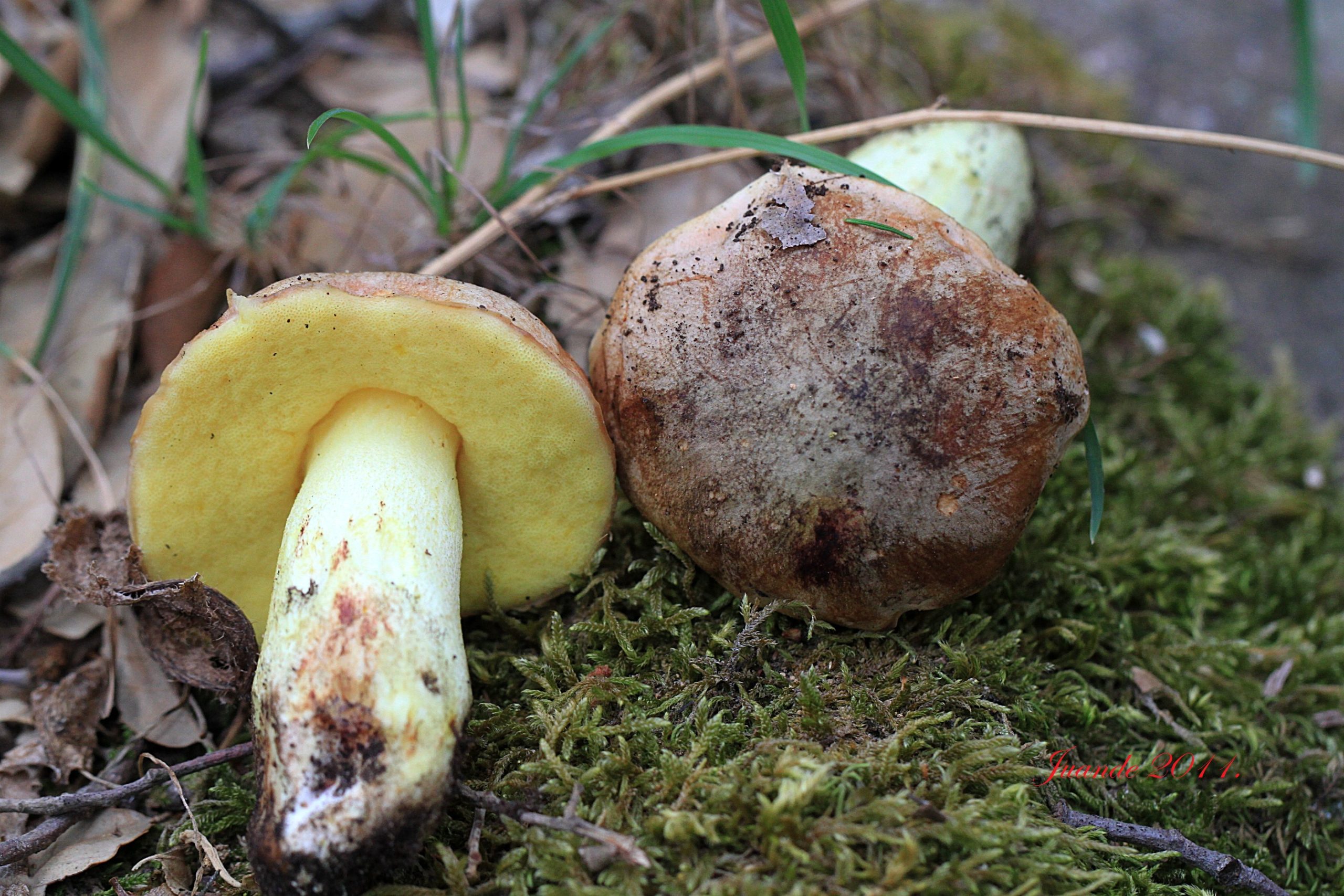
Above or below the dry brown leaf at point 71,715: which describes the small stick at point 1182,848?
below

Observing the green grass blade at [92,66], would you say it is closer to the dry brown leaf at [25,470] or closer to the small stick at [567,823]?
the dry brown leaf at [25,470]

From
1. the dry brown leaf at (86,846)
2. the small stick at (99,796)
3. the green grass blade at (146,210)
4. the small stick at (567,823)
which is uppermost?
the green grass blade at (146,210)

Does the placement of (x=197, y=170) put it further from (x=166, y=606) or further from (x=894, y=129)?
(x=894, y=129)

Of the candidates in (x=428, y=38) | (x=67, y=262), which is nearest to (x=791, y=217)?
(x=428, y=38)

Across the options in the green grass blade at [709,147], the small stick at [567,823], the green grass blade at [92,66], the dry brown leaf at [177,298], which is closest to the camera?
the small stick at [567,823]
